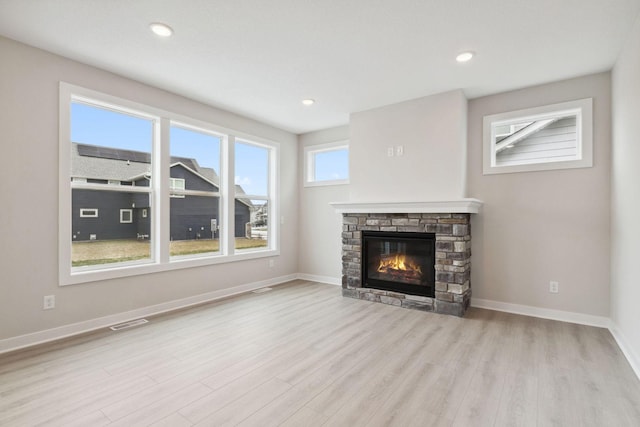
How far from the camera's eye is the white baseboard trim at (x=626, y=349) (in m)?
2.34

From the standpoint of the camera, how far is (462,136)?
391cm

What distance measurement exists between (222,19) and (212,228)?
111 inches

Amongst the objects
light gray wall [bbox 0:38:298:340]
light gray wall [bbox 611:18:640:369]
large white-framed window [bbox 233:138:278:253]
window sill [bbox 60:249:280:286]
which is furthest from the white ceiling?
window sill [bbox 60:249:280:286]

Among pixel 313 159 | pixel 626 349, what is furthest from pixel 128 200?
pixel 626 349

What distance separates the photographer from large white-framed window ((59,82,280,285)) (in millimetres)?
3176

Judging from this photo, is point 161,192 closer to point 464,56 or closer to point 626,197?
point 464,56

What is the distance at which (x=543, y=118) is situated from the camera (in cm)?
368

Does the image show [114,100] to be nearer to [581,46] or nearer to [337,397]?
[337,397]

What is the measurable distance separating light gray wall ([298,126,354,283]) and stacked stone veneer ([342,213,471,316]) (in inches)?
39.9

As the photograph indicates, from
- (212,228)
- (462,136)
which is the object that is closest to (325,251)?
(212,228)

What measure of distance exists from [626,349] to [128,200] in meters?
5.10

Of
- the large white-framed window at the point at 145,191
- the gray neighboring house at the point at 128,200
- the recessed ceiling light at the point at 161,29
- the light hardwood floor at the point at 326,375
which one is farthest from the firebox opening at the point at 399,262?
the recessed ceiling light at the point at 161,29

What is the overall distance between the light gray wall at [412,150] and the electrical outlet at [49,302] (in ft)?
11.9

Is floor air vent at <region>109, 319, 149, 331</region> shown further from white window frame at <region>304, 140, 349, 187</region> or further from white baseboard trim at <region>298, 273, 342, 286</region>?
white window frame at <region>304, 140, 349, 187</region>
